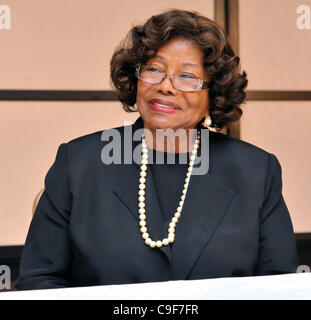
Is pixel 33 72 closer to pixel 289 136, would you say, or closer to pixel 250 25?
pixel 250 25

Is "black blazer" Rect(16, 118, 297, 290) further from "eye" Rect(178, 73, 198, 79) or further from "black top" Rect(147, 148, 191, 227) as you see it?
"eye" Rect(178, 73, 198, 79)

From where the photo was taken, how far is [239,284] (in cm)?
83

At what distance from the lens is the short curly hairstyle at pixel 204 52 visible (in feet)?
4.15

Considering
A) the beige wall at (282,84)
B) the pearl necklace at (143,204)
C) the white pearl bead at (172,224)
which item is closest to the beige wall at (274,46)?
the beige wall at (282,84)

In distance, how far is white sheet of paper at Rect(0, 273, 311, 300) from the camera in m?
0.74

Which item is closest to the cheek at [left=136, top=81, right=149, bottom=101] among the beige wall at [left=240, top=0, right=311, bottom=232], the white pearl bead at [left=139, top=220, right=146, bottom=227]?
the white pearl bead at [left=139, top=220, right=146, bottom=227]

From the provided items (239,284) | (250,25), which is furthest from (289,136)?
(239,284)

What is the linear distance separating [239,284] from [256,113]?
6.38ft

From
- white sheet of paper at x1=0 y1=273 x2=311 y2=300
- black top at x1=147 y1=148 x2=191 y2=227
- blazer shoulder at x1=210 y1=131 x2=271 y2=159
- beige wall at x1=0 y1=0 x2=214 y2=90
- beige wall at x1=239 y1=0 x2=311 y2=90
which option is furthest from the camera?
beige wall at x1=239 y1=0 x2=311 y2=90

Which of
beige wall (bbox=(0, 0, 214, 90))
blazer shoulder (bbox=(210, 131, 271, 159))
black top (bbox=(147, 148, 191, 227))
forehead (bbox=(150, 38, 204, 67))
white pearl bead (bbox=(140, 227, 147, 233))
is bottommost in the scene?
white pearl bead (bbox=(140, 227, 147, 233))

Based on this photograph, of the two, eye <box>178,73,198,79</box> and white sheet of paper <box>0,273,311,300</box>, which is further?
eye <box>178,73,198,79</box>

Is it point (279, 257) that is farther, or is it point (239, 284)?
point (279, 257)

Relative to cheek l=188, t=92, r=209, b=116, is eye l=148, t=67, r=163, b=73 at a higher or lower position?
higher
